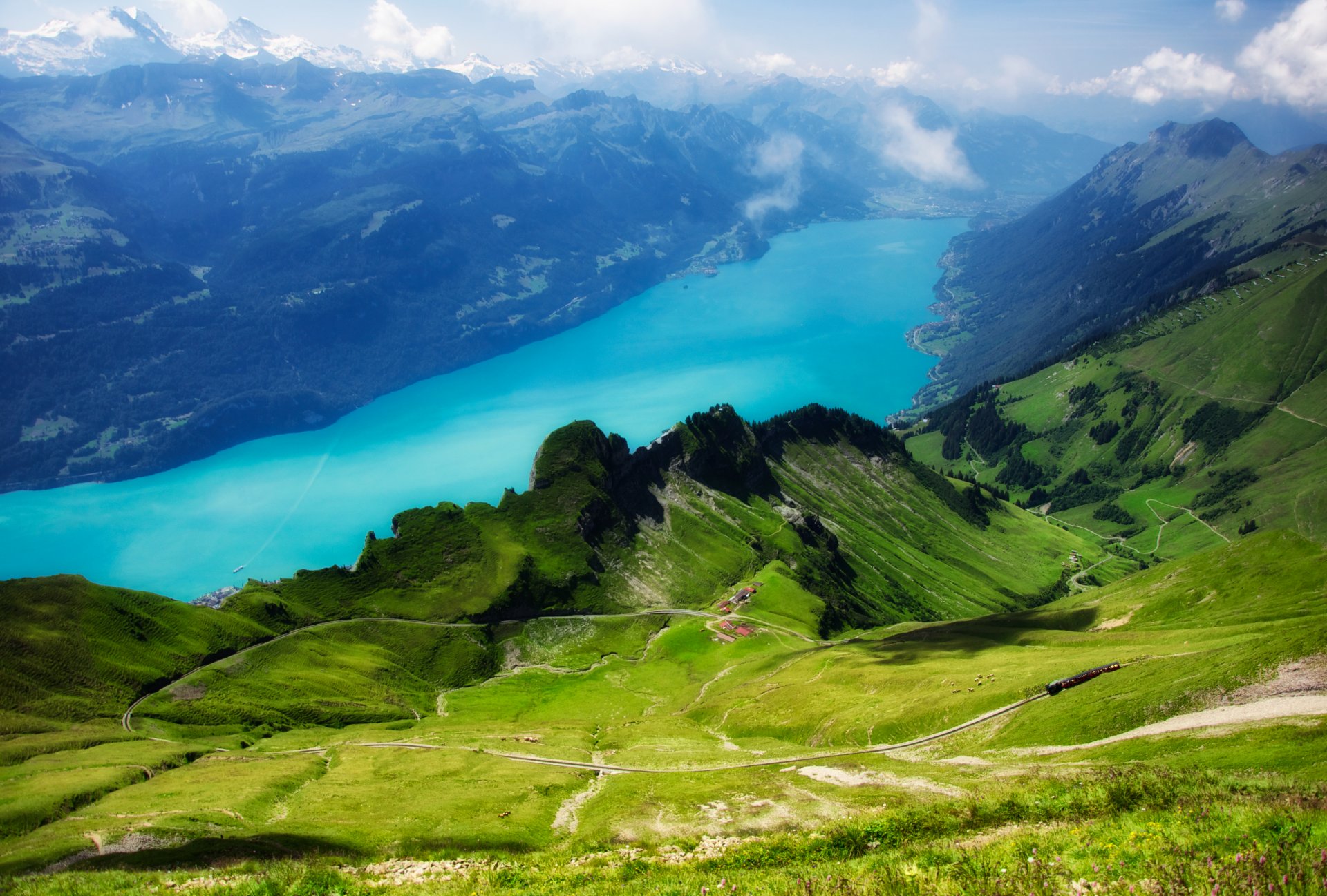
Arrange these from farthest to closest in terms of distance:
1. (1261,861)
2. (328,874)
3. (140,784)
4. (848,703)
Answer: (848,703) < (140,784) < (328,874) < (1261,861)

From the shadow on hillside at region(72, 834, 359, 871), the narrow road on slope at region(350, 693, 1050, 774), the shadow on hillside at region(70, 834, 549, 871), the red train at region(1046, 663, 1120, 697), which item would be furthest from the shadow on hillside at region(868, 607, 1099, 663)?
the shadow on hillside at region(72, 834, 359, 871)

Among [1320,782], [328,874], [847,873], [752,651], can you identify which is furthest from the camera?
[752,651]

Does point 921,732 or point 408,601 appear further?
point 408,601

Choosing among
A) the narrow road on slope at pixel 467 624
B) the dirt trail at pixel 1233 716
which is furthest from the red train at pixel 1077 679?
the narrow road on slope at pixel 467 624

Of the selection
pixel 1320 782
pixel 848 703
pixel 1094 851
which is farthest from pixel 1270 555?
pixel 1094 851

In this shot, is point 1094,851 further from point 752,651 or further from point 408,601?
point 408,601

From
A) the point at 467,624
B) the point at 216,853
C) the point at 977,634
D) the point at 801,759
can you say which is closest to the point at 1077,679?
the point at 801,759

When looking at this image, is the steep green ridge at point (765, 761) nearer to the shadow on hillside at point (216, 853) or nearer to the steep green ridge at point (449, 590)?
the shadow on hillside at point (216, 853)
